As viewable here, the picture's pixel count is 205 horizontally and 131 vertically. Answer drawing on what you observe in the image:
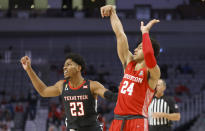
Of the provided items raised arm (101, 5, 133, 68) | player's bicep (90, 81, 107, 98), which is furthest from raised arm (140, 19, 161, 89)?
player's bicep (90, 81, 107, 98)

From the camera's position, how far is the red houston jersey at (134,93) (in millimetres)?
4102

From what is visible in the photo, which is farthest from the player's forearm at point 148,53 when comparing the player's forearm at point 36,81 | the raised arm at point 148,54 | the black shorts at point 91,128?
the player's forearm at point 36,81

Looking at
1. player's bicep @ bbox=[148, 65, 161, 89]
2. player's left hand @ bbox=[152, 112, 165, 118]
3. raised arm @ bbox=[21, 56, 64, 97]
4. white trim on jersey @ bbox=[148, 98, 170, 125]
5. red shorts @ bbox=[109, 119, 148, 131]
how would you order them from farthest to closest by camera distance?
white trim on jersey @ bbox=[148, 98, 170, 125]
player's left hand @ bbox=[152, 112, 165, 118]
raised arm @ bbox=[21, 56, 64, 97]
red shorts @ bbox=[109, 119, 148, 131]
player's bicep @ bbox=[148, 65, 161, 89]

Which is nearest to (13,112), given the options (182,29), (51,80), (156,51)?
(51,80)

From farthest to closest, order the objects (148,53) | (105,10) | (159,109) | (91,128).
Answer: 1. (159,109)
2. (91,128)
3. (105,10)
4. (148,53)

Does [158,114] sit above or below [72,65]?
below

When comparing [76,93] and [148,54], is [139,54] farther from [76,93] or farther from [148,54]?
[76,93]

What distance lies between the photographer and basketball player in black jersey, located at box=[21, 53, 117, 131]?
4.95 metres

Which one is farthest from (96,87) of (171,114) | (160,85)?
(160,85)

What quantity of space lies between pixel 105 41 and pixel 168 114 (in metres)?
17.1

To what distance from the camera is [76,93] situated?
4.99 meters

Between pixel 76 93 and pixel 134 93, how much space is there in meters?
1.11

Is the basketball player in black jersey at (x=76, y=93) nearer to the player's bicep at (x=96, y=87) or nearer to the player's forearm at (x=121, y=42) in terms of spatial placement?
the player's bicep at (x=96, y=87)

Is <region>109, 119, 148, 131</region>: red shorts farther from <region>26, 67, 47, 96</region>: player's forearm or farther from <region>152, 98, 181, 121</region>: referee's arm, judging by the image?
<region>152, 98, 181, 121</region>: referee's arm
